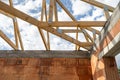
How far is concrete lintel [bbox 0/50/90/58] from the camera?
5684mm

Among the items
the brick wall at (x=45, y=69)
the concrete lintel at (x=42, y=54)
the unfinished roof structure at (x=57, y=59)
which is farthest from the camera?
the concrete lintel at (x=42, y=54)

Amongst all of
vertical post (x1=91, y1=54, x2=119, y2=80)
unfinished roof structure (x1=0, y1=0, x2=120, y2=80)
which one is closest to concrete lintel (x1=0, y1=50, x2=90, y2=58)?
unfinished roof structure (x1=0, y1=0, x2=120, y2=80)

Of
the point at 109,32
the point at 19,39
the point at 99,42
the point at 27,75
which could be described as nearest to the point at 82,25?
the point at 109,32

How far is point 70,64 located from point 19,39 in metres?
2.11

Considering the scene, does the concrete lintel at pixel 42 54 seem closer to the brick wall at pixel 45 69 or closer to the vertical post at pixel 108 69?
the brick wall at pixel 45 69

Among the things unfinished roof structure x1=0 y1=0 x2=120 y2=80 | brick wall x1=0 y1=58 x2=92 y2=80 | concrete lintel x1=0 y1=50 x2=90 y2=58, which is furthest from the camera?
concrete lintel x1=0 y1=50 x2=90 y2=58

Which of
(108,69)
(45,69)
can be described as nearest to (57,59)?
(45,69)

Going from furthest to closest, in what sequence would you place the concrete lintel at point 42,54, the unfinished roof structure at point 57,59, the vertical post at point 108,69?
the concrete lintel at point 42,54 → the unfinished roof structure at point 57,59 → the vertical post at point 108,69

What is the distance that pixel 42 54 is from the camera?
5.71 meters

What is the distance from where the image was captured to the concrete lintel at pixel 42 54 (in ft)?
18.6

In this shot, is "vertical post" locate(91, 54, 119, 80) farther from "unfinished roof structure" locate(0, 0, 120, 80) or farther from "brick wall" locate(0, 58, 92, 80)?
"brick wall" locate(0, 58, 92, 80)

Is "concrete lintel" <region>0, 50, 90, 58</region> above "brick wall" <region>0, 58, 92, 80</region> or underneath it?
above

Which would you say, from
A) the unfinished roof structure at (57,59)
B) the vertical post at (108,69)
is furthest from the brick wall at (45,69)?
the vertical post at (108,69)

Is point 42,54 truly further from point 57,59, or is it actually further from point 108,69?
point 108,69
